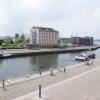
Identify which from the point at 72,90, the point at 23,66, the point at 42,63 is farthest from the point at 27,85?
the point at 42,63

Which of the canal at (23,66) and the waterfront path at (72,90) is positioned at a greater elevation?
the waterfront path at (72,90)

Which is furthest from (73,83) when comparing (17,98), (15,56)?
(15,56)

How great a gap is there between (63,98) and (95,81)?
7.23 metres

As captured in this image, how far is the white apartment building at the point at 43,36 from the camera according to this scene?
484 feet

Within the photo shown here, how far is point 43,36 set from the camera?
496 feet

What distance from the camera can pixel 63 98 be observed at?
17531 millimetres

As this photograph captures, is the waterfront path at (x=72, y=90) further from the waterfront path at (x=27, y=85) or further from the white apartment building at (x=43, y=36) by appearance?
the white apartment building at (x=43, y=36)

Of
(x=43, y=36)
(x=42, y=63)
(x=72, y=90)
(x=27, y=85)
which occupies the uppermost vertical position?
(x=43, y=36)

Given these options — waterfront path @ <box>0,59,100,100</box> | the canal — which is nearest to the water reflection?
the canal

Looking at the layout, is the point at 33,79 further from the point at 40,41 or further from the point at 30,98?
the point at 40,41

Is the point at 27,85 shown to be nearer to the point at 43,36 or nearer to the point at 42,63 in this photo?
the point at 42,63

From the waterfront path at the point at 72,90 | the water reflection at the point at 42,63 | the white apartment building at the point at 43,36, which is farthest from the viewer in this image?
the white apartment building at the point at 43,36

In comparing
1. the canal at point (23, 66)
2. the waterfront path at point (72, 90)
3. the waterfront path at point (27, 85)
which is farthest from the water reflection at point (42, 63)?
the waterfront path at point (72, 90)

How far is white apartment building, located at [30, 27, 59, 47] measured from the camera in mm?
147375
